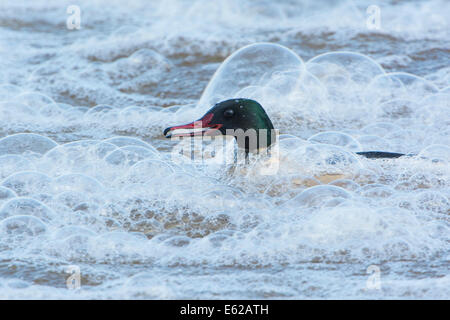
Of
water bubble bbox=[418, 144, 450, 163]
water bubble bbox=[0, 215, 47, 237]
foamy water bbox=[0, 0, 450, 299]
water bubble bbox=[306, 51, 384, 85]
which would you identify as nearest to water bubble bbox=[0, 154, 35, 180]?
foamy water bbox=[0, 0, 450, 299]

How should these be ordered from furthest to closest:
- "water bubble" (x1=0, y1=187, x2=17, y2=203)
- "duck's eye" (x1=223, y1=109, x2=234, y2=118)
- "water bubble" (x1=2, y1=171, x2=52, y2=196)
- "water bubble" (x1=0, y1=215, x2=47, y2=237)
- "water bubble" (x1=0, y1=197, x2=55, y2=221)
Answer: "duck's eye" (x1=223, y1=109, x2=234, y2=118) < "water bubble" (x1=2, y1=171, x2=52, y2=196) < "water bubble" (x1=0, y1=187, x2=17, y2=203) < "water bubble" (x1=0, y1=197, x2=55, y2=221) < "water bubble" (x1=0, y1=215, x2=47, y2=237)

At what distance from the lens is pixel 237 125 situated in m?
4.88

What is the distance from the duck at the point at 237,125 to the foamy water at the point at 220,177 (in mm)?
146

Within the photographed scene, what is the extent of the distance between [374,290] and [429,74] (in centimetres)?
452

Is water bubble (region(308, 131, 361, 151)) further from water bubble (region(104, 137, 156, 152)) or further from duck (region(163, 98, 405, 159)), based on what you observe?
water bubble (region(104, 137, 156, 152))

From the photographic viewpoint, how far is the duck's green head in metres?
4.85

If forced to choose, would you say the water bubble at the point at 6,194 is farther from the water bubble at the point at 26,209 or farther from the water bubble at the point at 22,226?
the water bubble at the point at 22,226

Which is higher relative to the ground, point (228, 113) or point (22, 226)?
point (228, 113)

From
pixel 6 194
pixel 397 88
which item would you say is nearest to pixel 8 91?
pixel 6 194

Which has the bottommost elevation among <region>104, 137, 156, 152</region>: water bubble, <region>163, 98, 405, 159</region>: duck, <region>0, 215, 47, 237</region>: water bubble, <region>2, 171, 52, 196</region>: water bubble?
<region>0, 215, 47, 237</region>: water bubble

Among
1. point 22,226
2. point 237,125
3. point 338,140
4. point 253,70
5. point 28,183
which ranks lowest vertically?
point 22,226

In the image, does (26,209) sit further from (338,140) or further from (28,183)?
(338,140)

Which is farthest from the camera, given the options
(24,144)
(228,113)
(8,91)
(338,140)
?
(8,91)

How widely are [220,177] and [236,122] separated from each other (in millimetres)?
402
